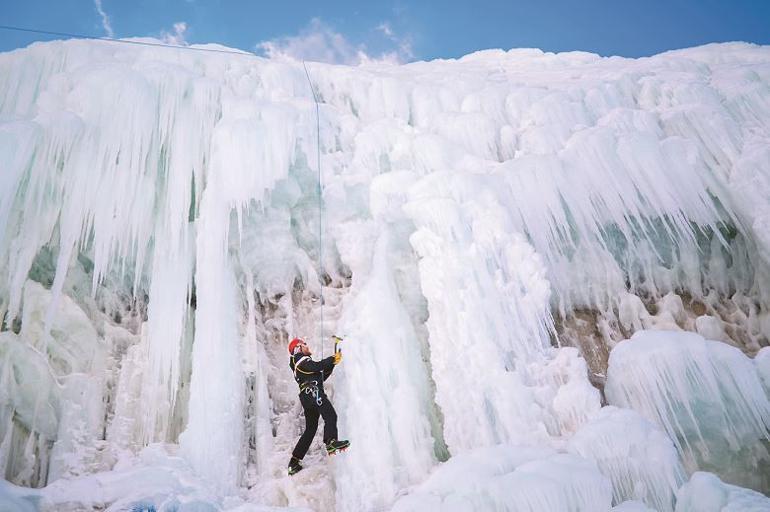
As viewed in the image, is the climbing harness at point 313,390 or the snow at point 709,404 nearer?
the snow at point 709,404

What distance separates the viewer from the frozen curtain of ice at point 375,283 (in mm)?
4191

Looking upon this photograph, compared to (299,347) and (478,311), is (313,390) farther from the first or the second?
(478,311)

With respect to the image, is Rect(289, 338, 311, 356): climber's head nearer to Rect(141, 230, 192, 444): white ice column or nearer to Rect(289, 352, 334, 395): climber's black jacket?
Rect(289, 352, 334, 395): climber's black jacket

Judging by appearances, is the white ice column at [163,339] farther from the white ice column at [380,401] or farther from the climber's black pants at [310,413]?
the white ice column at [380,401]

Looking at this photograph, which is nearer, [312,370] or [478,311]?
[312,370]

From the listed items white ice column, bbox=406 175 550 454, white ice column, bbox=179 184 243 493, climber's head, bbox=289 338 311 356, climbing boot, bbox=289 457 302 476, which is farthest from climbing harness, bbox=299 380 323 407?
white ice column, bbox=406 175 550 454

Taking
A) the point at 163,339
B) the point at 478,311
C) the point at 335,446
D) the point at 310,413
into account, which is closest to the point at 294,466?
the point at 310,413

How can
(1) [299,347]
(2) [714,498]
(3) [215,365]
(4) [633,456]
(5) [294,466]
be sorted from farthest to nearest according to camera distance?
(3) [215,365] → (1) [299,347] → (5) [294,466] → (4) [633,456] → (2) [714,498]

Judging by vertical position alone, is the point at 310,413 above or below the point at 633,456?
above

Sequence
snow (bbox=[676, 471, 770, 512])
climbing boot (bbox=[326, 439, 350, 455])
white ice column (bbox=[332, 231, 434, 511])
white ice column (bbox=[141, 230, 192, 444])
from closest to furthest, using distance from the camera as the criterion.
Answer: snow (bbox=[676, 471, 770, 512]), climbing boot (bbox=[326, 439, 350, 455]), white ice column (bbox=[332, 231, 434, 511]), white ice column (bbox=[141, 230, 192, 444])

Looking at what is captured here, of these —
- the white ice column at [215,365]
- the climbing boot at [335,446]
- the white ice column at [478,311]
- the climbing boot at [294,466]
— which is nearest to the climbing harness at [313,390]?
the climbing boot at [335,446]

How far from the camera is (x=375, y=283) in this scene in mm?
5391

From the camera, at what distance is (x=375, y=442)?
445 cm

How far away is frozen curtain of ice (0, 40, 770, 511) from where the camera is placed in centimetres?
419
